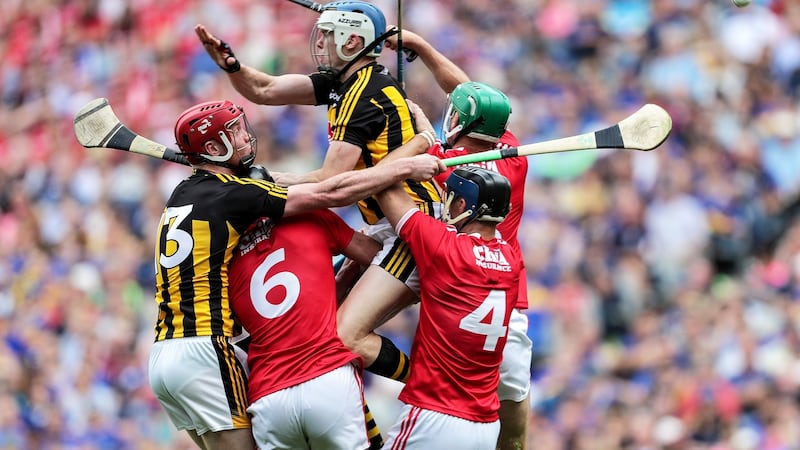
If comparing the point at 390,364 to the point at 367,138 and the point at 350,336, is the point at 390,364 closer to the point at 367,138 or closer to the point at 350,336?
the point at 350,336

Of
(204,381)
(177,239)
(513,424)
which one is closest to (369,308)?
(204,381)

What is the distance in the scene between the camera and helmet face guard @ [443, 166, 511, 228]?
7047 millimetres

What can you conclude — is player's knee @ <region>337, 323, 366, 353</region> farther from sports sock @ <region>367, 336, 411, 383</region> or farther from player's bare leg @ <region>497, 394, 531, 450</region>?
player's bare leg @ <region>497, 394, 531, 450</region>

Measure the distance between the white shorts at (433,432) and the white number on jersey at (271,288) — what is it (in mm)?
819

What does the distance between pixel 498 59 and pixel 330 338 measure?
307 inches

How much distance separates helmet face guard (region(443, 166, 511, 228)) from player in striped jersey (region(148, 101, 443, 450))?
0.16 metres

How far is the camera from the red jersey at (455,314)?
711cm

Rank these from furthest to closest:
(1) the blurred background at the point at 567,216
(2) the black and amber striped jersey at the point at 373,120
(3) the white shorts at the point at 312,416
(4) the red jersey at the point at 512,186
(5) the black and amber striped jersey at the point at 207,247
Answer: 1. (1) the blurred background at the point at 567,216
2. (4) the red jersey at the point at 512,186
3. (2) the black and amber striped jersey at the point at 373,120
4. (5) the black and amber striped jersey at the point at 207,247
5. (3) the white shorts at the point at 312,416

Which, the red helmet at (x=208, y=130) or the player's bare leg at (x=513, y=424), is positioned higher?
the red helmet at (x=208, y=130)

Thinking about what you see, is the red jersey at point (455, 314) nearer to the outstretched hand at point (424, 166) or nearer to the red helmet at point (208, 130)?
the outstretched hand at point (424, 166)

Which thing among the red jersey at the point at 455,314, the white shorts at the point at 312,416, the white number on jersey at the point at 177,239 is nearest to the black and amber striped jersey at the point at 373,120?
the red jersey at the point at 455,314

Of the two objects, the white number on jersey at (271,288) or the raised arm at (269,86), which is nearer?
the white number on jersey at (271,288)

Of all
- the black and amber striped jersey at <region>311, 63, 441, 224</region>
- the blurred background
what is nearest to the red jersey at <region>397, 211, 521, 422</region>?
the black and amber striped jersey at <region>311, 63, 441, 224</region>

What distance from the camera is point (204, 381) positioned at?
698 centimetres
